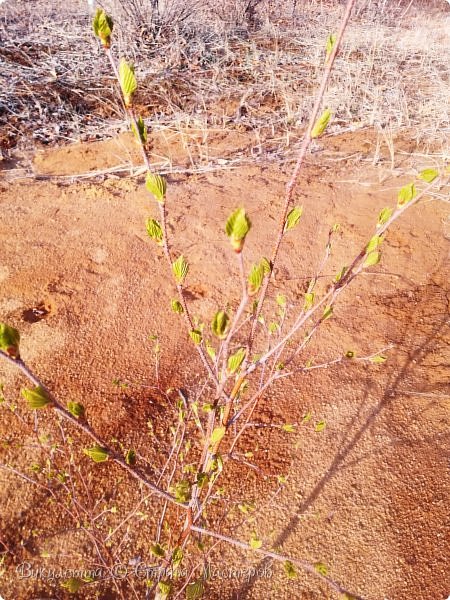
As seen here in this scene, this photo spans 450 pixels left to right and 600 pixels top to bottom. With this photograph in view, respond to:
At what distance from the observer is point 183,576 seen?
1460 mm

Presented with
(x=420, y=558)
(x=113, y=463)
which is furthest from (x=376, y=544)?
(x=113, y=463)

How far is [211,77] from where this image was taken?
5.48m

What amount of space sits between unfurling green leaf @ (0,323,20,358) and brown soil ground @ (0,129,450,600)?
1057mm

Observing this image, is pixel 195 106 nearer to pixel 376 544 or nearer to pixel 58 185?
pixel 58 185

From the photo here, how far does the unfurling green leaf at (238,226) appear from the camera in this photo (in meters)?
0.57

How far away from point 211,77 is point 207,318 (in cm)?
439

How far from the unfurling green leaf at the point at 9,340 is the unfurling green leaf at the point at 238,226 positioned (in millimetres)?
346

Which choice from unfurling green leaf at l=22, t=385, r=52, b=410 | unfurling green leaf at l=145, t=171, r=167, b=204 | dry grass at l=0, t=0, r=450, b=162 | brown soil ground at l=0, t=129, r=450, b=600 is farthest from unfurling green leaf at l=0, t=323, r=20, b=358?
dry grass at l=0, t=0, r=450, b=162

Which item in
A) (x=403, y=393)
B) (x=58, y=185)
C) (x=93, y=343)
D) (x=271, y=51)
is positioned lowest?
(x=403, y=393)

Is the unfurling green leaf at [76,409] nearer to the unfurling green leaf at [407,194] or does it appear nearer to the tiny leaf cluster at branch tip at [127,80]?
the tiny leaf cluster at branch tip at [127,80]

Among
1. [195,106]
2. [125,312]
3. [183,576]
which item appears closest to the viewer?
[183,576]

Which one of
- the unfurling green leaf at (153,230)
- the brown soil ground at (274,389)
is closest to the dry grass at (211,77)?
the brown soil ground at (274,389)

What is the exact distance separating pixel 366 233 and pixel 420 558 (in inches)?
79.5

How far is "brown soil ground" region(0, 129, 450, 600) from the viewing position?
150 centimetres
